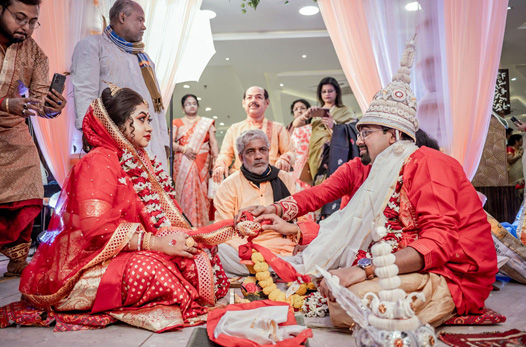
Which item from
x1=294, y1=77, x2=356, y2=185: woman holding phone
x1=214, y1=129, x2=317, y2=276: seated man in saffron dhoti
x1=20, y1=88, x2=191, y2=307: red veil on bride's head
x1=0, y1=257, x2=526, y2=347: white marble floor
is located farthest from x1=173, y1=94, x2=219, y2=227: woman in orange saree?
x1=0, y1=257, x2=526, y2=347: white marble floor

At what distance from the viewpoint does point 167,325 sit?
82.0 inches

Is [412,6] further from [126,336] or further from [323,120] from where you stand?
[126,336]

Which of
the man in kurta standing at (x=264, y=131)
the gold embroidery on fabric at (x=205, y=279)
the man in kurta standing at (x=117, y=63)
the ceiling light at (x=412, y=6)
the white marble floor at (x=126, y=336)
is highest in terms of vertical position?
the ceiling light at (x=412, y=6)

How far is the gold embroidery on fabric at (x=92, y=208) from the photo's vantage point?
87.6 inches

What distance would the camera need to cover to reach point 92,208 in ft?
7.33

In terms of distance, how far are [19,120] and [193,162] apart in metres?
2.67

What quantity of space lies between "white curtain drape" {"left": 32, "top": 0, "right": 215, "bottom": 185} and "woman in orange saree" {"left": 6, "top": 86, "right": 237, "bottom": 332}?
1.30m

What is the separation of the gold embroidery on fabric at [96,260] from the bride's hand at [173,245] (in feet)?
0.51

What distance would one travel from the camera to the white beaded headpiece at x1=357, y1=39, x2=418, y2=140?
7.77 feet

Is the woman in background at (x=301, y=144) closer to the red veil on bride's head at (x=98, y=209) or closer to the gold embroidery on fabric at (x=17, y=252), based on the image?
the red veil on bride's head at (x=98, y=209)

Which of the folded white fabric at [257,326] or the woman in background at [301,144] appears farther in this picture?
the woman in background at [301,144]

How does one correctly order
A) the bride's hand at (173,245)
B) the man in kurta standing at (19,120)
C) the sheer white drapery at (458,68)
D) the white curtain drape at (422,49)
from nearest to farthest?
the bride's hand at (173,245) → the man in kurta standing at (19,120) → the sheer white drapery at (458,68) → the white curtain drape at (422,49)

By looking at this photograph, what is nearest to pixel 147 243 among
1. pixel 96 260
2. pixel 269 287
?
pixel 96 260

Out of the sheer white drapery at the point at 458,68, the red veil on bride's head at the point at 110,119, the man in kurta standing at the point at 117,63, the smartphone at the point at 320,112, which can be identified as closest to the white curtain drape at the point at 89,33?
the man in kurta standing at the point at 117,63
